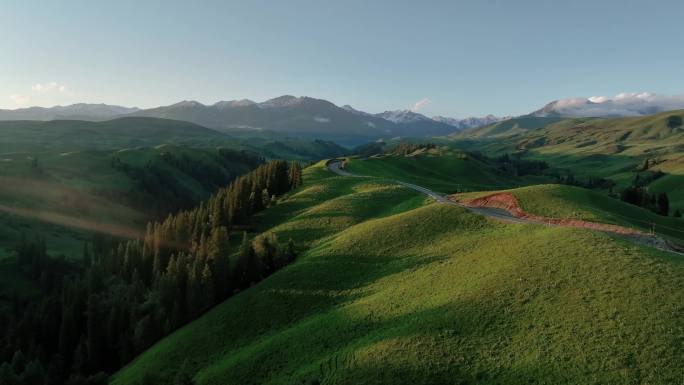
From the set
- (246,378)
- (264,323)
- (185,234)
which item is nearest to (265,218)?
(185,234)

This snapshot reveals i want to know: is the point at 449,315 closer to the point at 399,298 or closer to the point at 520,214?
the point at 399,298

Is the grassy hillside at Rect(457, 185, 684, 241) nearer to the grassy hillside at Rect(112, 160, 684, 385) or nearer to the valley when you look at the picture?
the valley

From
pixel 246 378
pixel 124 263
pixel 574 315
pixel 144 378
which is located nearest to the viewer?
pixel 574 315

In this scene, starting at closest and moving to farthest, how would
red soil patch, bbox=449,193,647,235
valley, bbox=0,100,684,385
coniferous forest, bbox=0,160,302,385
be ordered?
1. valley, bbox=0,100,684,385
2. red soil patch, bbox=449,193,647,235
3. coniferous forest, bbox=0,160,302,385

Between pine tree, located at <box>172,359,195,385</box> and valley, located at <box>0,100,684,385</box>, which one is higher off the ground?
valley, located at <box>0,100,684,385</box>

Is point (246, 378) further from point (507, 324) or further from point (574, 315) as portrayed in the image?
point (574, 315)

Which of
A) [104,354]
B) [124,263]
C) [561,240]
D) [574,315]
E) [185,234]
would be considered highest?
[561,240]

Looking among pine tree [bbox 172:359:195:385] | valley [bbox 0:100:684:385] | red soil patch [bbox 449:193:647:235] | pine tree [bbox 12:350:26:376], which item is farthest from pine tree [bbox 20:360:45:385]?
red soil patch [bbox 449:193:647:235]

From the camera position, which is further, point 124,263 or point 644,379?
point 124,263
